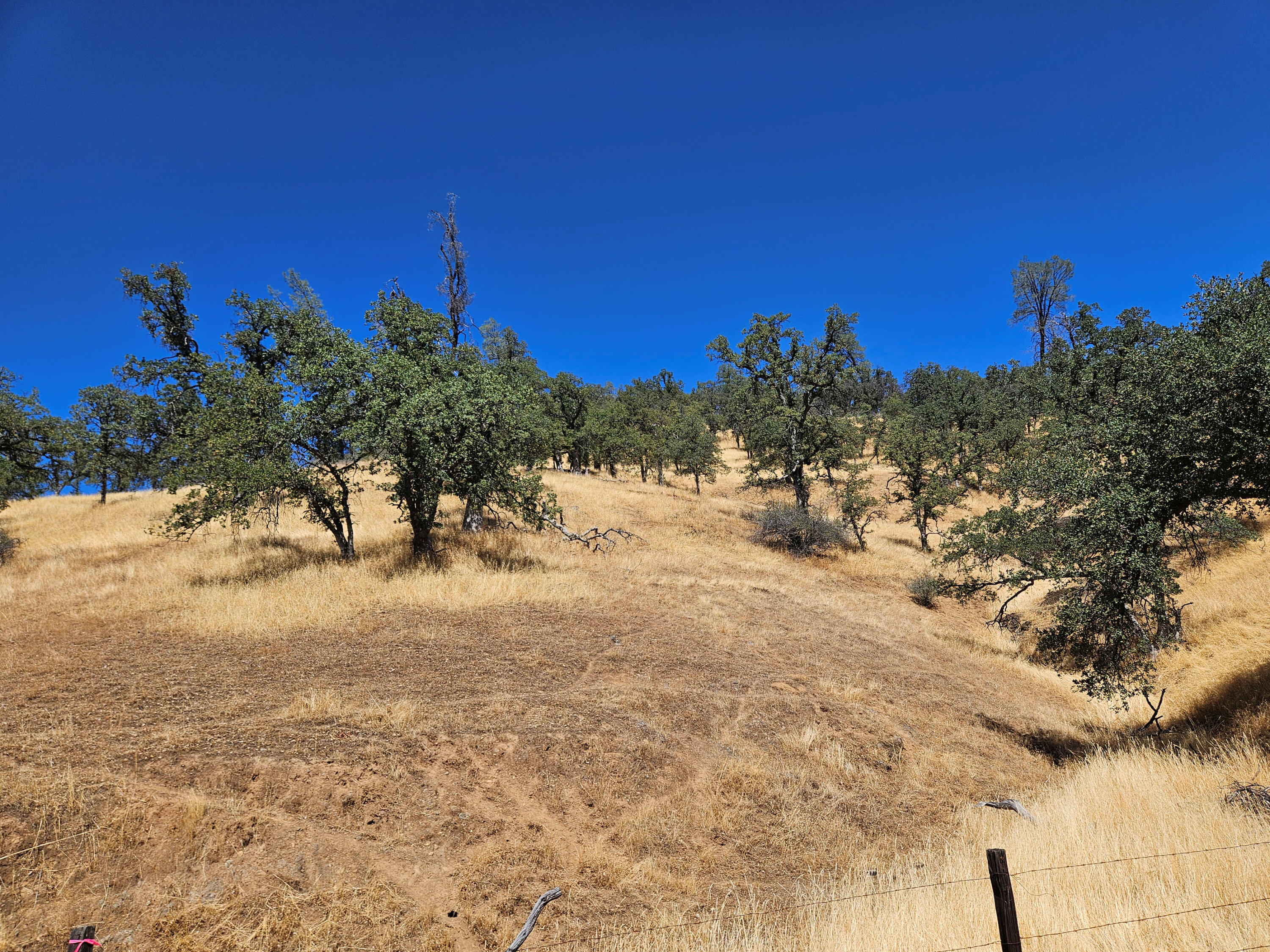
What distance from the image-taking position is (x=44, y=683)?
325 inches

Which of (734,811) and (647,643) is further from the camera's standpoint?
(647,643)

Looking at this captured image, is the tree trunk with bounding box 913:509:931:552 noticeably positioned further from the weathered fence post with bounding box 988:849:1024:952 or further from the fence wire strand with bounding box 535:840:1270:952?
the weathered fence post with bounding box 988:849:1024:952

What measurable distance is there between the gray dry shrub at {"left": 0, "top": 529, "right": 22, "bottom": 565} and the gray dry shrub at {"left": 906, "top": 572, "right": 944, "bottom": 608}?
32402mm

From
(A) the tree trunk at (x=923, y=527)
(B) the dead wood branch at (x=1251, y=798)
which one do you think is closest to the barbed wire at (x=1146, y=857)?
(B) the dead wood branch at (x=1251, y=798)

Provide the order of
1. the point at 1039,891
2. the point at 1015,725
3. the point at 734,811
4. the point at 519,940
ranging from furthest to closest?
the point at 1015,725 → the point at 734,811 → the point at 1039,891 → the point at 519,940

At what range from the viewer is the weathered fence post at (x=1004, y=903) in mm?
3959

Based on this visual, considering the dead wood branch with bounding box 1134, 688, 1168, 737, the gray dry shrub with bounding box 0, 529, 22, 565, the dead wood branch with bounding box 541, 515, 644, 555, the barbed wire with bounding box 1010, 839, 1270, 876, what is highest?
the gray dry shrub with bounding box 0, 529, 22, 565

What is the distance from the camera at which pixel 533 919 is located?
5316 millimetres

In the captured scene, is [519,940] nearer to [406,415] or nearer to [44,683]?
[44,683]

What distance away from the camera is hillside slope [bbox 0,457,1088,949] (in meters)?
5.32

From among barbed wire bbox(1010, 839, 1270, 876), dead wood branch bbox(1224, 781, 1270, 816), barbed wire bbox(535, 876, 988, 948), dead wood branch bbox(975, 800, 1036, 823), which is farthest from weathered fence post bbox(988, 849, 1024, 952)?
dead wood branch bbox(1224, 781, 1270, 816)

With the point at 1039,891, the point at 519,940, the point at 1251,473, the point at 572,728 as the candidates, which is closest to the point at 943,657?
the point at 1251,473

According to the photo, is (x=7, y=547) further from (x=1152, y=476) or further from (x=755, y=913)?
(x=1152, y=476)

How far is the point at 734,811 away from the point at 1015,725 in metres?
8.13
